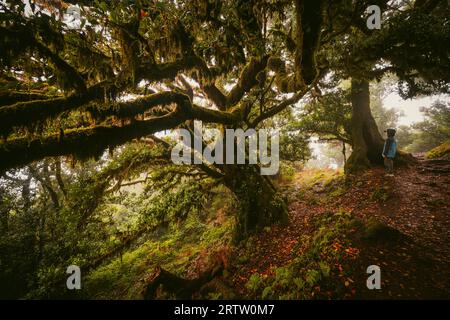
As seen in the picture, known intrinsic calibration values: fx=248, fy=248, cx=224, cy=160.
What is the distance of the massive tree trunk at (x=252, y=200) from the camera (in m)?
10.2

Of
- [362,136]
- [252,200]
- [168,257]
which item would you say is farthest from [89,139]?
[362,136]

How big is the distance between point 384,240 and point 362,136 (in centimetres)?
832

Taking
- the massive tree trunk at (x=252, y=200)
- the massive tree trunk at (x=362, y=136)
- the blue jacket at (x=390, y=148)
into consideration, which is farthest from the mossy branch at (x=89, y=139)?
the massive tree trunk at (x=362, y=136)

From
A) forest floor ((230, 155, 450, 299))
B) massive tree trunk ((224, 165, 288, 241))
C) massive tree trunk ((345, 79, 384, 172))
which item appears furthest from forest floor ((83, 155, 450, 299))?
Result: massive tree trunk ((345, 79, 384, 172))

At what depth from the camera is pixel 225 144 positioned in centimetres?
963

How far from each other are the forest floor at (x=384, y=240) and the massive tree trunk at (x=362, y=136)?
31.8 inches

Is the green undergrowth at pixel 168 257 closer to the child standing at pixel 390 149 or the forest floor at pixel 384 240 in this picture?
the forest floor at pixel 384 240

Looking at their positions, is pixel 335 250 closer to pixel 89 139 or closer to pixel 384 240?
pixel 384 240

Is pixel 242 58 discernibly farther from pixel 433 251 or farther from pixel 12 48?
pixel 433 251

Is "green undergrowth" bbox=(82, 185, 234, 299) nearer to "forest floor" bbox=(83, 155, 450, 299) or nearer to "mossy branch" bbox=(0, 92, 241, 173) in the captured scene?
"forest floor" bbox=(83, 155, 450, 299)

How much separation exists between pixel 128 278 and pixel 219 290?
6790 millimetres

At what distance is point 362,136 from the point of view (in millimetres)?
13375

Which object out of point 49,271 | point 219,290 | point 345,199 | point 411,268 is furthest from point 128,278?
point 411,268

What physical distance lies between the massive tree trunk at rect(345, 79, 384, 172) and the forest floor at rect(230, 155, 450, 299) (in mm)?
807
